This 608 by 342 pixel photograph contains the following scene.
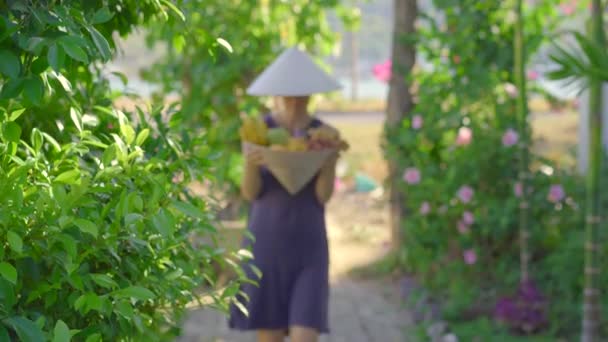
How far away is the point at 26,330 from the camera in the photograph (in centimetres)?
156

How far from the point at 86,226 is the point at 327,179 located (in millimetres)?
2438

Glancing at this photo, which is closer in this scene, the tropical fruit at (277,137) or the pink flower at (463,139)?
the tropical fruit at (277,137)

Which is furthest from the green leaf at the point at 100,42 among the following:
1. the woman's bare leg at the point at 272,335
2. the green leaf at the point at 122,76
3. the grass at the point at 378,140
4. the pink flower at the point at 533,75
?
the grass at the point at 378,140

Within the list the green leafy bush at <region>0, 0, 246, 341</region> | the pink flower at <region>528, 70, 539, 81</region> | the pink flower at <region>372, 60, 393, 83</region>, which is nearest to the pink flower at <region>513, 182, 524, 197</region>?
the pink flower at <region>528, 70, 539, 81</region>

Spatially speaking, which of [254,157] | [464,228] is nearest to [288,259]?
[254,157]

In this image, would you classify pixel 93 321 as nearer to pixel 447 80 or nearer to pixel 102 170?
pixel 102 170

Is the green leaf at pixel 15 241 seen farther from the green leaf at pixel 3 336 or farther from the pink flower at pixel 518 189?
the pink flower at pixel 518 189

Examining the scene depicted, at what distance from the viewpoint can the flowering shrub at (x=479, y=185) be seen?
5.62 m

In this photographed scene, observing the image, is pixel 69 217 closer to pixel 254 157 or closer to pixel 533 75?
pixel 254 157

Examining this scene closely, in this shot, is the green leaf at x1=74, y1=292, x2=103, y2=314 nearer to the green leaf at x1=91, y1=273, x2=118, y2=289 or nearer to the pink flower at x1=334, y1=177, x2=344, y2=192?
the green leaf at x1=91, y1=273, x2=118, y2=289

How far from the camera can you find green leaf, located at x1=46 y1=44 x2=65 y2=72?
5.12 ft

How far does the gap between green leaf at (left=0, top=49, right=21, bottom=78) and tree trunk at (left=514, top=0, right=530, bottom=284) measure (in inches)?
158

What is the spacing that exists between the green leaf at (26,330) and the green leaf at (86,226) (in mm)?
157

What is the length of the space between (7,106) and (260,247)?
2.22 metres
